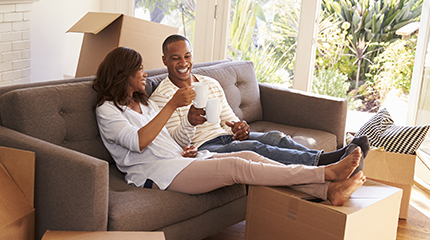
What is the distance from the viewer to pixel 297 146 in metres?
2.24

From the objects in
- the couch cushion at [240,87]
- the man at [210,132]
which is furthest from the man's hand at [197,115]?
the couch cushion at [240,87]

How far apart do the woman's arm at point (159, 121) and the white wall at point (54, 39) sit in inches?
84.3

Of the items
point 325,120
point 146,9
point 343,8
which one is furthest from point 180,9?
point 325,120

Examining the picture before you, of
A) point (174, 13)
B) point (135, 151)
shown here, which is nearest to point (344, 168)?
point (135, 151)

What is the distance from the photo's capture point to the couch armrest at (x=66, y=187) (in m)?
1.63

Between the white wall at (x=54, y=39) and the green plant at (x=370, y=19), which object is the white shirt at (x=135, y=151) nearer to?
the white wall at (x=54, y=39)

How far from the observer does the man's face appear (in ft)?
7.81

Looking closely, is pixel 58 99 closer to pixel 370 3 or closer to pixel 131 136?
pixel 131 136

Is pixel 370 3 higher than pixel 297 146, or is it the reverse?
pixel 370 3

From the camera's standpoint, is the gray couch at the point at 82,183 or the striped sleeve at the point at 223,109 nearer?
the gray couch at the point at 82,183

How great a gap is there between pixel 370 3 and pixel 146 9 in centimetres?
205

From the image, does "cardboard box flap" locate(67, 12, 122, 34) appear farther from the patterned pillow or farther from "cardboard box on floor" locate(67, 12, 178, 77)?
the patterned pillow

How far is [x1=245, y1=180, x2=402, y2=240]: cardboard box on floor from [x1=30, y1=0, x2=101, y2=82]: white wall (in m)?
2.53

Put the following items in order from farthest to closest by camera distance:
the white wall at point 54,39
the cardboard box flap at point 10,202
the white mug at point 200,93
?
1. the white wall at point 54,39
2. the white mug at point 200,93
3. the cardboard box flap at point 10,202
